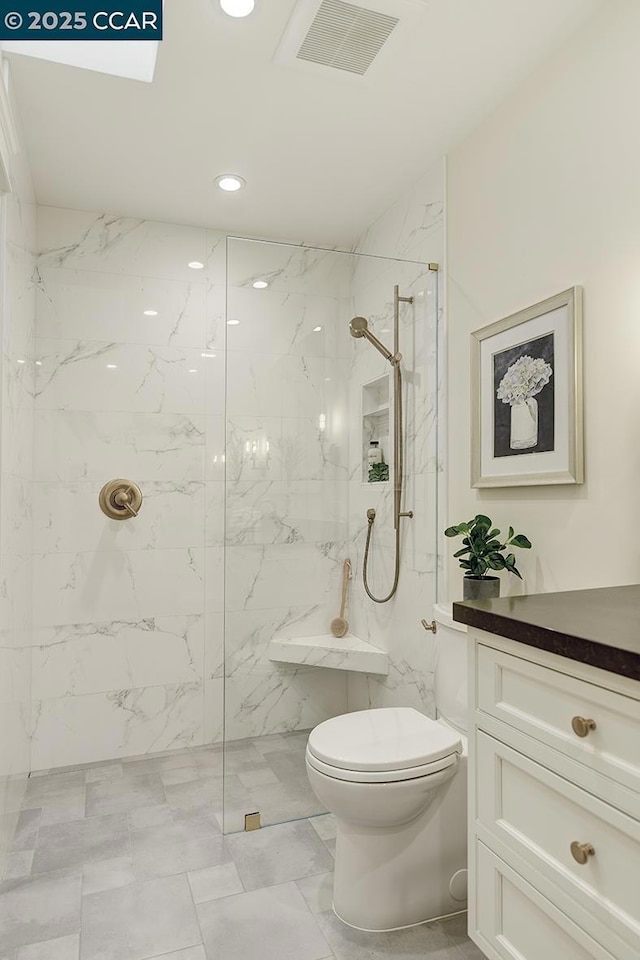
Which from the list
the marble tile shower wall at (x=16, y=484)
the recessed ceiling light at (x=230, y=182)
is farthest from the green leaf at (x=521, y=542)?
the recessed ceiling light at (x=230, y=182)

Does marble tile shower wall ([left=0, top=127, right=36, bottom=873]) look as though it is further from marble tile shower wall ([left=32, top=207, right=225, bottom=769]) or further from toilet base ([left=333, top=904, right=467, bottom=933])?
toilet base ([left=333, top=904, right=467, bottom=933])

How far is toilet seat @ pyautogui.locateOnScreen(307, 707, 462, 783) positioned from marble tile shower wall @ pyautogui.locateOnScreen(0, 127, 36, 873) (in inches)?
41.4

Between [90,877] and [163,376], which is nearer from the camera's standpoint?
[90,877]

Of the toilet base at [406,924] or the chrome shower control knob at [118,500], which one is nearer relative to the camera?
the toilet base at [406,924]

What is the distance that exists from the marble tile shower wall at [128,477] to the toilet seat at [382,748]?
53.4 inches

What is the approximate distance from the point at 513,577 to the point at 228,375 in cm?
127

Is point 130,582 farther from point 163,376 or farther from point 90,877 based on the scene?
point 90,877

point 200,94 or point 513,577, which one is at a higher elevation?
point 200,94

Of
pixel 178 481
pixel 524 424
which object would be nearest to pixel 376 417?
pixel 524 424

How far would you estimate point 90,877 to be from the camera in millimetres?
2020

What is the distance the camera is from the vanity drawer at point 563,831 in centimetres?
98

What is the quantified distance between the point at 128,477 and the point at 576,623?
2361 mm

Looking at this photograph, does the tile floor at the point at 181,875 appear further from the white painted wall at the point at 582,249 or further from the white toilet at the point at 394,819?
the white painted wall at the point at 582,249

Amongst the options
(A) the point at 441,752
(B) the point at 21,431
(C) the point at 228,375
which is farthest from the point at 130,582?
(A) the point at 441,752
